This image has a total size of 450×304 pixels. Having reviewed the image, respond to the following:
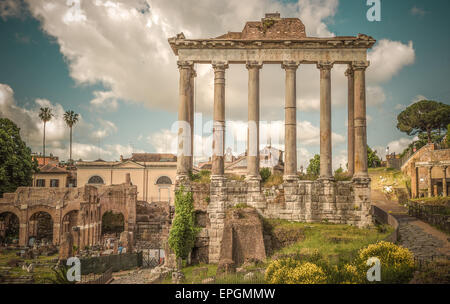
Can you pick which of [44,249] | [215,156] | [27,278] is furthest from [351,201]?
[44,249]

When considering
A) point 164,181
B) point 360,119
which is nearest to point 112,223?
point 164,181

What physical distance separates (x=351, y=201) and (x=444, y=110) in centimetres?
3632

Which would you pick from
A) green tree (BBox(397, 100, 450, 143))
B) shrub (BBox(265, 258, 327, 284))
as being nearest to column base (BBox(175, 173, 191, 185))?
shrub (BBox(265, 258, 327, 284))

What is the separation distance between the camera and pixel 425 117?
5019 cm

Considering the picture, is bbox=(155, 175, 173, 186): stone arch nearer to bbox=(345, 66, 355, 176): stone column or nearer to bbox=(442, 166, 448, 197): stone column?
bbox=(345, 66, 355, 176): stone column

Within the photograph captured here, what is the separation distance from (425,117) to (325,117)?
3614 cm

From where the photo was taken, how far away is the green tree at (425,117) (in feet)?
159

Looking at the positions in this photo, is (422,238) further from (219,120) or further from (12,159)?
(12,159)

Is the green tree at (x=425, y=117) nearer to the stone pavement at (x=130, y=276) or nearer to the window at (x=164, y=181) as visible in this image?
the window at (x=164, y=181)

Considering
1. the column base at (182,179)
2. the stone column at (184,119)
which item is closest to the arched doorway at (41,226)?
the column base at (182,179)

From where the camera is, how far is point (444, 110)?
47969mm

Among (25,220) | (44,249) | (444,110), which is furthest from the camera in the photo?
(444,110)

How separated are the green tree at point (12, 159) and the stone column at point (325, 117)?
1276 inches
